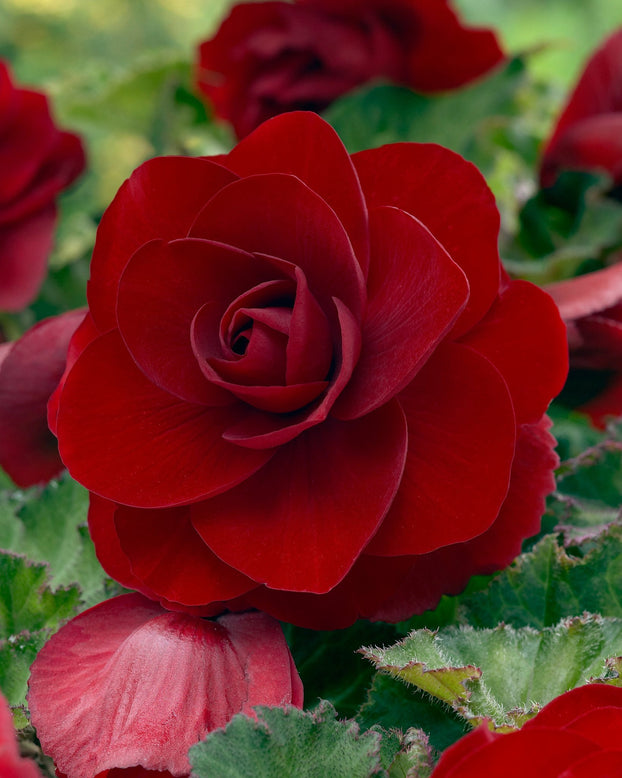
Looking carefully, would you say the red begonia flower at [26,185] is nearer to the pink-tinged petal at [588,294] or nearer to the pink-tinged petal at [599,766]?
the pink-tinged petal at [588,294]

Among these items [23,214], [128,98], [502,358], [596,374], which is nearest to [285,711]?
[502,358]

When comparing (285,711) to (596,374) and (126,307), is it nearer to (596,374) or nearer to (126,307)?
(126,307)

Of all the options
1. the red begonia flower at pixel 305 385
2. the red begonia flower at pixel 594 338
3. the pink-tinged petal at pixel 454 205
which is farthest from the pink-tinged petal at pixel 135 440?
the red begonia flower at pixel 594 338

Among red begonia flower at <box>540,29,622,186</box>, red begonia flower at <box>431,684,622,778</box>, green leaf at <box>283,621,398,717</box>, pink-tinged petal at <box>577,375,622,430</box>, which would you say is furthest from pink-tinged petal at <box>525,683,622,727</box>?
red begonia flower at <box>540,29,622,186</box>

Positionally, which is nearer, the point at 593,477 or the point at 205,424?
the point at 205,424

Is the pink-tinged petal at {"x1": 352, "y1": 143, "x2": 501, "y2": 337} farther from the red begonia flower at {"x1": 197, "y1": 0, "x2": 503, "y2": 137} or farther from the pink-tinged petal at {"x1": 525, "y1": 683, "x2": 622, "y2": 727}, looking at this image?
the red begonia flower at {"x1": 197, "y1": 0, "x2": 503, "y2": 137}

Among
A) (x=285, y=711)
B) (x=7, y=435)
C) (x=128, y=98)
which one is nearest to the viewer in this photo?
(x=285, y=711)

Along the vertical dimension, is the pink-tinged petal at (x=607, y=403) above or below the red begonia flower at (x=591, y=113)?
below
